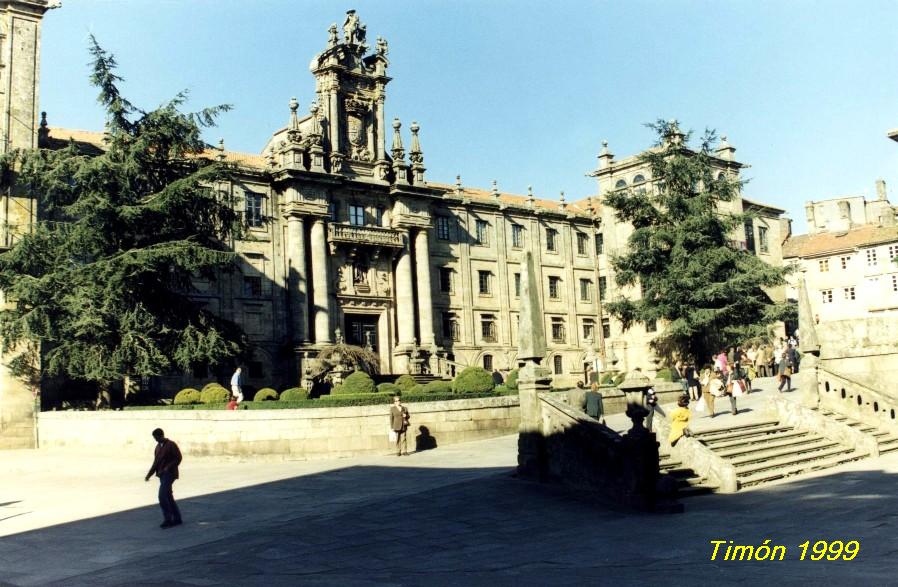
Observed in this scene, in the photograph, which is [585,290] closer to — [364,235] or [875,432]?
[364,235]

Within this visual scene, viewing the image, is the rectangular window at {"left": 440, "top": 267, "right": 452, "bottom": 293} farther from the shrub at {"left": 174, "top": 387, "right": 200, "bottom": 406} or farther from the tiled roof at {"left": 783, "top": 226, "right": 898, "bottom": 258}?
the tiled roof at {"left": 783, "top": 226, "right": 898, "bottom": 258}

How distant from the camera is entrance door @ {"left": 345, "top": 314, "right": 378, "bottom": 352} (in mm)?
47250

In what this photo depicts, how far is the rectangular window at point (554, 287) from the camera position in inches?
2283

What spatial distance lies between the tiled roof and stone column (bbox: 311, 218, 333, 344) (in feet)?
139

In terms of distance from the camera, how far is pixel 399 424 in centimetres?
2358

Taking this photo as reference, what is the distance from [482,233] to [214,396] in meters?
27.4

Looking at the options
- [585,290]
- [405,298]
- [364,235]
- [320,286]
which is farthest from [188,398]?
[585,290]

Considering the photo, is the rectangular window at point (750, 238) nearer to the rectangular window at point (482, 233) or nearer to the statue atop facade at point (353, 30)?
the rectangular window at point (482, 233)

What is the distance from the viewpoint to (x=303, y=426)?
24359mm

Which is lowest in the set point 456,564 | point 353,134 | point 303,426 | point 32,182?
point 456,564

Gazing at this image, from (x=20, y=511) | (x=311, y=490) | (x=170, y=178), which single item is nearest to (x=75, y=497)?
(x=20, y=511)

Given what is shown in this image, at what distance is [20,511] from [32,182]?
19533mm

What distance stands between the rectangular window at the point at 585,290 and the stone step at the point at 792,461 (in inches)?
1562

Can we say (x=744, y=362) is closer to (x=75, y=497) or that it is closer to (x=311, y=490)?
(x=311, y=490)
